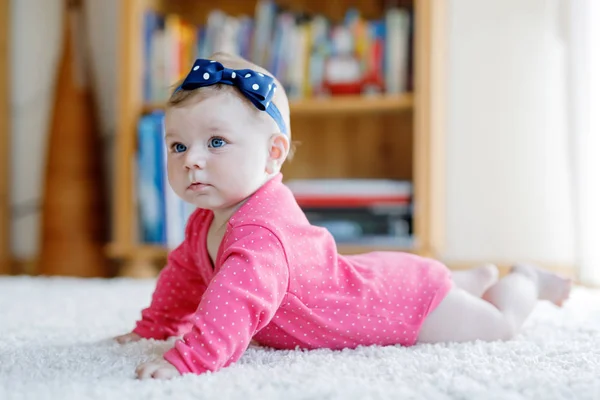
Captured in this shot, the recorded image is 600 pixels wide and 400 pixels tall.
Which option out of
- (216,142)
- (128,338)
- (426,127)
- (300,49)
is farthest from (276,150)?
(300,49)

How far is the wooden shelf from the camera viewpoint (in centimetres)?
192

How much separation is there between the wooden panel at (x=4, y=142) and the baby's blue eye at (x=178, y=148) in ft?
5.60

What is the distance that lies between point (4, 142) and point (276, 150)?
5.84ft

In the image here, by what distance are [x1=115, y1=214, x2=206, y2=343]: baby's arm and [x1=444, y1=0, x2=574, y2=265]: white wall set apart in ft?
4.46

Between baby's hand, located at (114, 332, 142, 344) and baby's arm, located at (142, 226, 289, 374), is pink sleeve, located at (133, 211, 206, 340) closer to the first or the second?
baby's hand, located at (114, 332, 142, 344)

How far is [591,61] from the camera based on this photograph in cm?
182

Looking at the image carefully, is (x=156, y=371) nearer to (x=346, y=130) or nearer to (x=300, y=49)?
(x=300, y=49)

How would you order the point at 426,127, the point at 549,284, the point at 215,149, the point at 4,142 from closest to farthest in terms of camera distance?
the point at 215,149 < the point at 549,284 < the point at 426,127 < the point at 4,142

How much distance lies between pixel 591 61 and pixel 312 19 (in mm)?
769

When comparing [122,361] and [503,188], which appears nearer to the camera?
[122,361]

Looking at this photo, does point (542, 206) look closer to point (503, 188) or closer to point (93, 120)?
point (503, 188)

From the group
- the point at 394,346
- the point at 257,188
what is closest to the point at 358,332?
the point at 394,346

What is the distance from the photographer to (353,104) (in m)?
1.95

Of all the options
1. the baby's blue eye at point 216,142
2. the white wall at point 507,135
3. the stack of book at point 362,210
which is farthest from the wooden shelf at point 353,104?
the baby's blue eye at point 216,142
